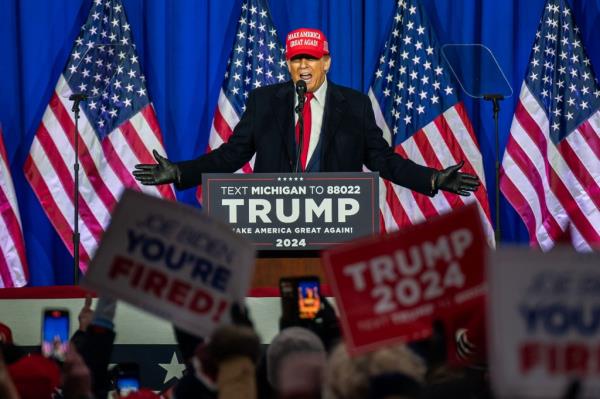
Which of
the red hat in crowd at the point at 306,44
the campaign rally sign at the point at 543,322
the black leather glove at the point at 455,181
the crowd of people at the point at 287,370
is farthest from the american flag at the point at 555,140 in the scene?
the campaign rally sign at the point at 543,322

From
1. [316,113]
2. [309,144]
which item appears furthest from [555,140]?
[309,144]

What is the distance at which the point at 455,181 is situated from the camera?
19.4ft

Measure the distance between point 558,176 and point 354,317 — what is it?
23.6ft

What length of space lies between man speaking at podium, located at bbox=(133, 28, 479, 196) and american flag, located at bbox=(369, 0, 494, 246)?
259 cm

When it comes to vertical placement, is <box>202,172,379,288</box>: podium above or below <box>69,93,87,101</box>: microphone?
below

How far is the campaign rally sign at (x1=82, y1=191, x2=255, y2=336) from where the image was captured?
230 cm

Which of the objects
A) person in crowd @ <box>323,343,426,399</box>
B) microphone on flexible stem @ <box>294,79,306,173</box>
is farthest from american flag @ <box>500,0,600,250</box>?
person in crowd @ <box>323,343,426,399</box>

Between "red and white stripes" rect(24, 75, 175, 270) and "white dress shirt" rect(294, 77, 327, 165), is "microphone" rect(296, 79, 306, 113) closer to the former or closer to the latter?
"white dress shirt" rect(294, 77, 327, 165)

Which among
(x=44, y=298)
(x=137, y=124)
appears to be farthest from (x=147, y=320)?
(x=137, y=124)

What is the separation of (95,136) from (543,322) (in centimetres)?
763

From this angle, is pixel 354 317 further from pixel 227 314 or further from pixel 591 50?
pixel 591 50

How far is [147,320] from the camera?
15.5 feet

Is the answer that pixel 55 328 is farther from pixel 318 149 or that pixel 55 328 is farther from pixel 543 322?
pixel 318 149

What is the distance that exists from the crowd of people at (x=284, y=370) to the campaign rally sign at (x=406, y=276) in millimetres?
48
